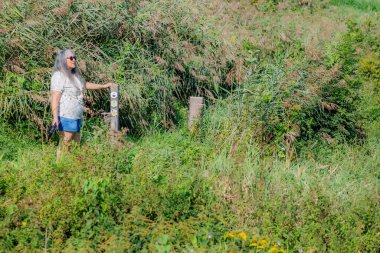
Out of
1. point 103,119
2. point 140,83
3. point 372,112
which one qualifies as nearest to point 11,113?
point 103,119

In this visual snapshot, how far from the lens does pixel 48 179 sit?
6.71 meters

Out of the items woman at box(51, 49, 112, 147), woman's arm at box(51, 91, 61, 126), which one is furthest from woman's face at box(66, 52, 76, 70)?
woman's arm at box(51, 91, 61, 126)

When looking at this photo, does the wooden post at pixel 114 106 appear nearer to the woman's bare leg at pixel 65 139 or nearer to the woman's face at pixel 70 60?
the woman's bare leg at pixel 65 139

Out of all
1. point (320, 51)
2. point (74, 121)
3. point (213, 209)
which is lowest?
point (213, 209)

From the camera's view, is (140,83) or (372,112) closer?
(140,83)

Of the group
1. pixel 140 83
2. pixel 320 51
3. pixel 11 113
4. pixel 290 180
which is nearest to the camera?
pixel 290 180

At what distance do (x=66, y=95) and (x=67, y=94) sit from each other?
2 cm

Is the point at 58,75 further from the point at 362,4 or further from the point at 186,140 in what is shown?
the point at 362,4

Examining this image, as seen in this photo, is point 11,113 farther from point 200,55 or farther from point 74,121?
point 200,55

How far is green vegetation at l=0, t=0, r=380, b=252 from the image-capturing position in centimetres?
614

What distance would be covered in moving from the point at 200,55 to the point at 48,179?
17.4 feet

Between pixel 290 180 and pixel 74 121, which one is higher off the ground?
pixel 74 121

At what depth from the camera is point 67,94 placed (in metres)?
7.81

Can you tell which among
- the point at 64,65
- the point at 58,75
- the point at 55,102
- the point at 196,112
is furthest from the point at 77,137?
the point at 196,112
